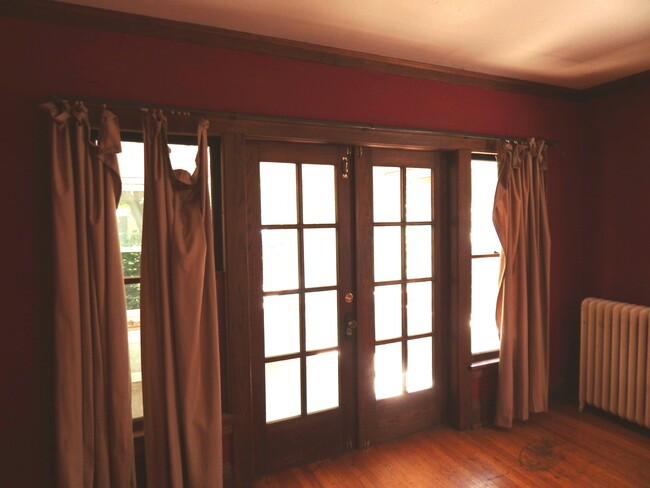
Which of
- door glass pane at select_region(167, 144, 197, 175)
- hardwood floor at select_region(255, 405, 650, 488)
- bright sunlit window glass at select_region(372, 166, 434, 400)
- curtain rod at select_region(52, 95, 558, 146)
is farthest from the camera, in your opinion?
bright sunlit window glass at select_region(372, 166, 434, 400)

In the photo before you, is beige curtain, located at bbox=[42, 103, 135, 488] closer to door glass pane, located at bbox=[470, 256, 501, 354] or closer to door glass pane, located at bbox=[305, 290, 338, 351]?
door glass pane, located at bbox=[305, 290, 338, 351]

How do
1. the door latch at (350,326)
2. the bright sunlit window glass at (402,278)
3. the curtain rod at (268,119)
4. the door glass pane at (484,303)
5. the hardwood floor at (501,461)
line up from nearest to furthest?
the curtain rod at (268,119) → the hardwood floor at (501,461) → the door latch at (350,326) → the bright sunlit window glass at (402,278) → the door glass pane at (484,303)

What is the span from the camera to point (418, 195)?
3014 mm

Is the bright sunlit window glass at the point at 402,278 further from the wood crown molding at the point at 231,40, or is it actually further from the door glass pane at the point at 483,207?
the wood crown molding at the point at 231,40

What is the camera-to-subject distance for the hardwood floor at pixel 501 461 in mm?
2527

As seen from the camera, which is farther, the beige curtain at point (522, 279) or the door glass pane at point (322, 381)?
the beige curtain at point (522, 279)

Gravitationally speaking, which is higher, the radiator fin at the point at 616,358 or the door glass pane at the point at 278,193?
the door glass pane at the point at 278,193

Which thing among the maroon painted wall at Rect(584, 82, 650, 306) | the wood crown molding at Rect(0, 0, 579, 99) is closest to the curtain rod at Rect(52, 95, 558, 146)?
the wood crown molding at Rect(0, 0, 579, 99)

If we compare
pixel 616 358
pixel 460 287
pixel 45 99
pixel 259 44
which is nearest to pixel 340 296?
pixel 460 287

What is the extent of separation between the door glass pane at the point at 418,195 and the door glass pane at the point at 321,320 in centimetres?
82

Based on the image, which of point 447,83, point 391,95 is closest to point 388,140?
point 391,95

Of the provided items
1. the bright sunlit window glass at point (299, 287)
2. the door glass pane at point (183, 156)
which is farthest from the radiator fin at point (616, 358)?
the door glass pane at point (183, 156)

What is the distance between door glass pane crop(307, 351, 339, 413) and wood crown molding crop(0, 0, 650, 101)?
1.90 meters

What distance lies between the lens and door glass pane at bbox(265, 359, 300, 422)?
262 cm
